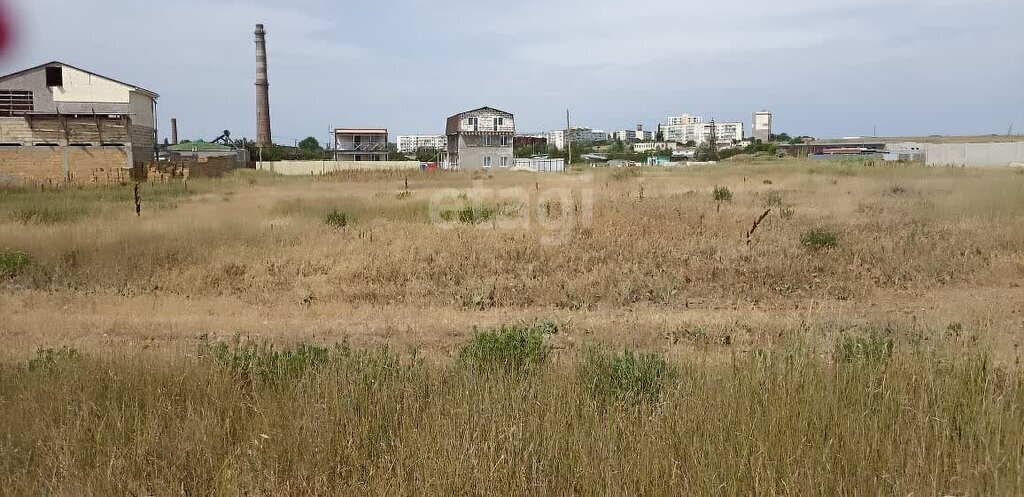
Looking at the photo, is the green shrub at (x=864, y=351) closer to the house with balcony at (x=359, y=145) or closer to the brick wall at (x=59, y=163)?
the brick wall at (x=59, y=163)

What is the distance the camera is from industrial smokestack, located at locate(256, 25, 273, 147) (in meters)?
69.6

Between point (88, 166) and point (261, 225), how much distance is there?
30.2 metres

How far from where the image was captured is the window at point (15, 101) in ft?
142

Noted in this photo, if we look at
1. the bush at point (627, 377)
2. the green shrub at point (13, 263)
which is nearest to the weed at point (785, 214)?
the bush at point (627, 377)

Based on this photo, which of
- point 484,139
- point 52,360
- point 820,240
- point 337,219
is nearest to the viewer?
point 52,360

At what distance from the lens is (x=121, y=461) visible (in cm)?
321

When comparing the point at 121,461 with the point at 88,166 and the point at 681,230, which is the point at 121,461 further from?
the point at 88,166

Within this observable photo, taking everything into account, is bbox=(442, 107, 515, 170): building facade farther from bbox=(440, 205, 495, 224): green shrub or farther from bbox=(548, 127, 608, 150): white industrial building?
bbox=(548, 127, 608, 150): white industrial building

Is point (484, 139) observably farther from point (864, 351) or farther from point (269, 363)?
point (864, 351)

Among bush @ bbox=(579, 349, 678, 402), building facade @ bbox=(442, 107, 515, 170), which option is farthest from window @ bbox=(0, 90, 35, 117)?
bush @ bbox=(579, 349, 678, 402)

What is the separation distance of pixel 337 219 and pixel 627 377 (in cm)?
1323

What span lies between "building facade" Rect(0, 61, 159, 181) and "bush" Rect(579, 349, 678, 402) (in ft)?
132

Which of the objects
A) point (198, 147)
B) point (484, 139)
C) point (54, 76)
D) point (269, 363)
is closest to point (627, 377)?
point (269, 363)

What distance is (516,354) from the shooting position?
525 centimetres
